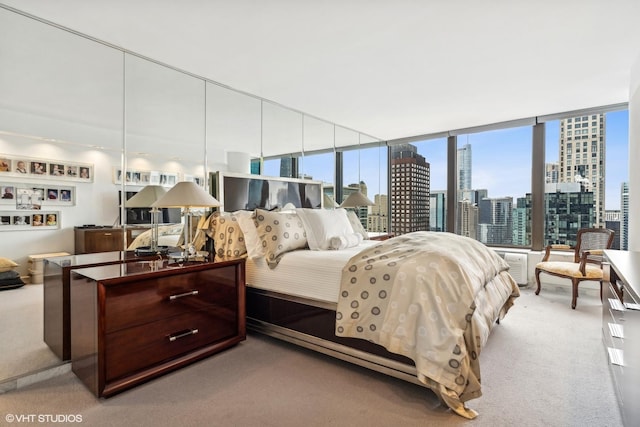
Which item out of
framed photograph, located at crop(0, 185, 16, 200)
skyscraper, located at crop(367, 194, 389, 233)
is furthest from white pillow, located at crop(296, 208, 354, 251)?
skyscraper, located at crop(367, 194, 389, 233)

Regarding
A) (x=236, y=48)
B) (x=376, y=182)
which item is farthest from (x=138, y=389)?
(x=376, y=182)

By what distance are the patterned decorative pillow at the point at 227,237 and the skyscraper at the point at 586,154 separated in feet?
15.7

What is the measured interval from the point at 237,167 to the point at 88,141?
1.45 metres

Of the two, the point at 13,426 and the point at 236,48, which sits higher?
the point at 236,48

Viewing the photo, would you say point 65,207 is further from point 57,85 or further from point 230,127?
point 230,127

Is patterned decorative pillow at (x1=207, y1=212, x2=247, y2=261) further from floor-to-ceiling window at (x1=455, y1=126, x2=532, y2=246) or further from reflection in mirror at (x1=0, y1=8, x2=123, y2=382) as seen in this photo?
floor-to-ceiling window at (x1=455, y1=126, x2=532, y2=246)

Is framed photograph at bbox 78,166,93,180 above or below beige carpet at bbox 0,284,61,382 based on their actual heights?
above

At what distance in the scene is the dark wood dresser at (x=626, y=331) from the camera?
1.46 meters

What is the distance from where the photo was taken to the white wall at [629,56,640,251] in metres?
3.26

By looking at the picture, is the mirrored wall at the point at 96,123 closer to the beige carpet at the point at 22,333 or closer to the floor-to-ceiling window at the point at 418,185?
the beige carpet at the point at 22,333

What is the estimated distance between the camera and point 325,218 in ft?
11.4

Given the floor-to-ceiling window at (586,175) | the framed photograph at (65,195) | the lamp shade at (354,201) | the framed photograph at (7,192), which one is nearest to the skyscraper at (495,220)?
the floor-to-ceiling window at (586,175)

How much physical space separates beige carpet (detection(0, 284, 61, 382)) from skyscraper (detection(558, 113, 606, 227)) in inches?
248

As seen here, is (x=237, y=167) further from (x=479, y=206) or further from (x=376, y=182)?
(x=479, y=206)
